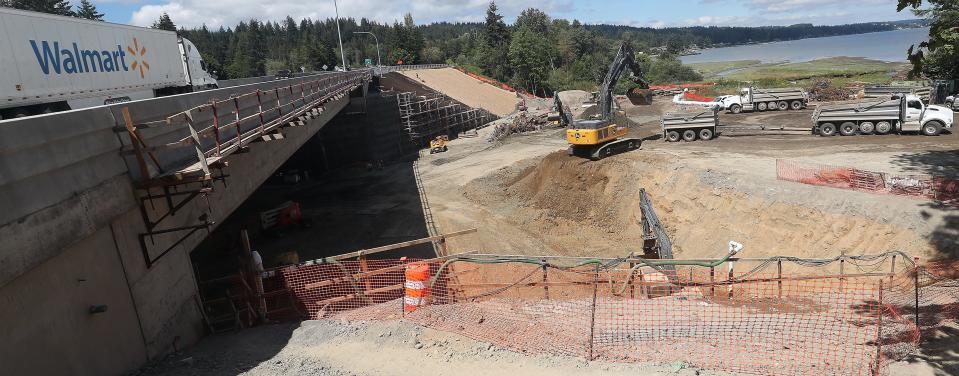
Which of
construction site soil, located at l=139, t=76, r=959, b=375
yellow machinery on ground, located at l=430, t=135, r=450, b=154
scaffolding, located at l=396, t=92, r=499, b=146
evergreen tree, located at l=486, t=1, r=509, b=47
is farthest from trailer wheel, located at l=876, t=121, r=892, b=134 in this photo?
evergreen tree, located at l=486, t=1, r=509, b=47

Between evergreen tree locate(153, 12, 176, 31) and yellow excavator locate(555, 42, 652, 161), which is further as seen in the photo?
evergreen tree locate(153, 12, 176, 31)

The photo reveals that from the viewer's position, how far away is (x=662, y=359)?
8.48m

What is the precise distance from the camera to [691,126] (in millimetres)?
31797

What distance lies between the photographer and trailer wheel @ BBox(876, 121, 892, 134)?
27.8 m

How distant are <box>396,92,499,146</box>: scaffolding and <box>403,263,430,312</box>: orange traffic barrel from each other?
110 ft

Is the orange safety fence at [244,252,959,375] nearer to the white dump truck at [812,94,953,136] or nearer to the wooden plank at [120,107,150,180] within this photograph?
the wooden plank at [120,107,150,180]

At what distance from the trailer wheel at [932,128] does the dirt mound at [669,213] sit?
44.7ft

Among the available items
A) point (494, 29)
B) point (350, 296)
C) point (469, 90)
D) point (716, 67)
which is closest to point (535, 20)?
point (494, 29)

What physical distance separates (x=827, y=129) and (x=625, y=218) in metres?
14.1

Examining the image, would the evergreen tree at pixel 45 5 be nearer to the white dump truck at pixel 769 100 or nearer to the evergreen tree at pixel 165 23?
the evergreen tree at pixel 165 23

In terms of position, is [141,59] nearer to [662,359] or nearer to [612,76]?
[662,359]

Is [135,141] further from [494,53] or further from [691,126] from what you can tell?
[494,53]

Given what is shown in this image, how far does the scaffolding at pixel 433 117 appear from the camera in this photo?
147 ft

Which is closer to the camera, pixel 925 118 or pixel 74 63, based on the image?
pixel 74 63
